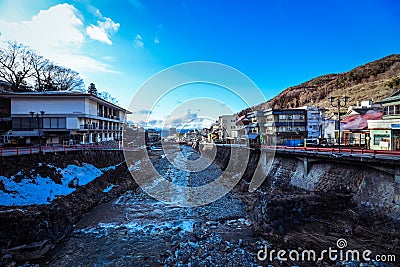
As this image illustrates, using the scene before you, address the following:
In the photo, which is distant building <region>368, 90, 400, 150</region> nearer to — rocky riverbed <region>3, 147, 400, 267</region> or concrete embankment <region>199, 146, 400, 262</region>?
concrete embankment <region>199, 146, 400, 262</region>

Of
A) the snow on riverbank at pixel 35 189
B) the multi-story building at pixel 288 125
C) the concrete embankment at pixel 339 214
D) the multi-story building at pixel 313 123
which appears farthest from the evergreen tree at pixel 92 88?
the concrete embankment at pixel 339 214

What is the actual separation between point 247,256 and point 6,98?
33465mm

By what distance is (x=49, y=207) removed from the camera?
10484 millimetres

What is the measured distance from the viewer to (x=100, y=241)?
9.30 meters

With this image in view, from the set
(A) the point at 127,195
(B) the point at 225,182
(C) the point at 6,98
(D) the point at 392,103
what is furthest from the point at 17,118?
(D) the point at 392,103

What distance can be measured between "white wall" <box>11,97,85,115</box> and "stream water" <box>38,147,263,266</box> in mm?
17113

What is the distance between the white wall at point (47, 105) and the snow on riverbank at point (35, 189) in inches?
528

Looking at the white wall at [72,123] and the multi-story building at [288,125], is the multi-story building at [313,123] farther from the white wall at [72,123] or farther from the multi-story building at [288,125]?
the white wall at [72,123]

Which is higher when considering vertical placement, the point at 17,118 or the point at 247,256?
the point at 17,118

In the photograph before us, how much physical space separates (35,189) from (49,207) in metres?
2.13

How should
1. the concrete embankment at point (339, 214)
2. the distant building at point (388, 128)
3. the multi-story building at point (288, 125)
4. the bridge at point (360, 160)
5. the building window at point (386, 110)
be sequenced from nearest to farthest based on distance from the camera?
the concrete embankment at point (339, 214) → the bridge at point (360, 160) → the distant building at point (388, 128) → the building window at point (386, 110) → the multi-story building at point (288, 125)

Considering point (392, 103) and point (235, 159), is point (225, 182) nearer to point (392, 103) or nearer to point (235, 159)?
point (235, 159)

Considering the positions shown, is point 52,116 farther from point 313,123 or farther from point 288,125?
point 313,123

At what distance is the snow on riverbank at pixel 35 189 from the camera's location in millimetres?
10367
